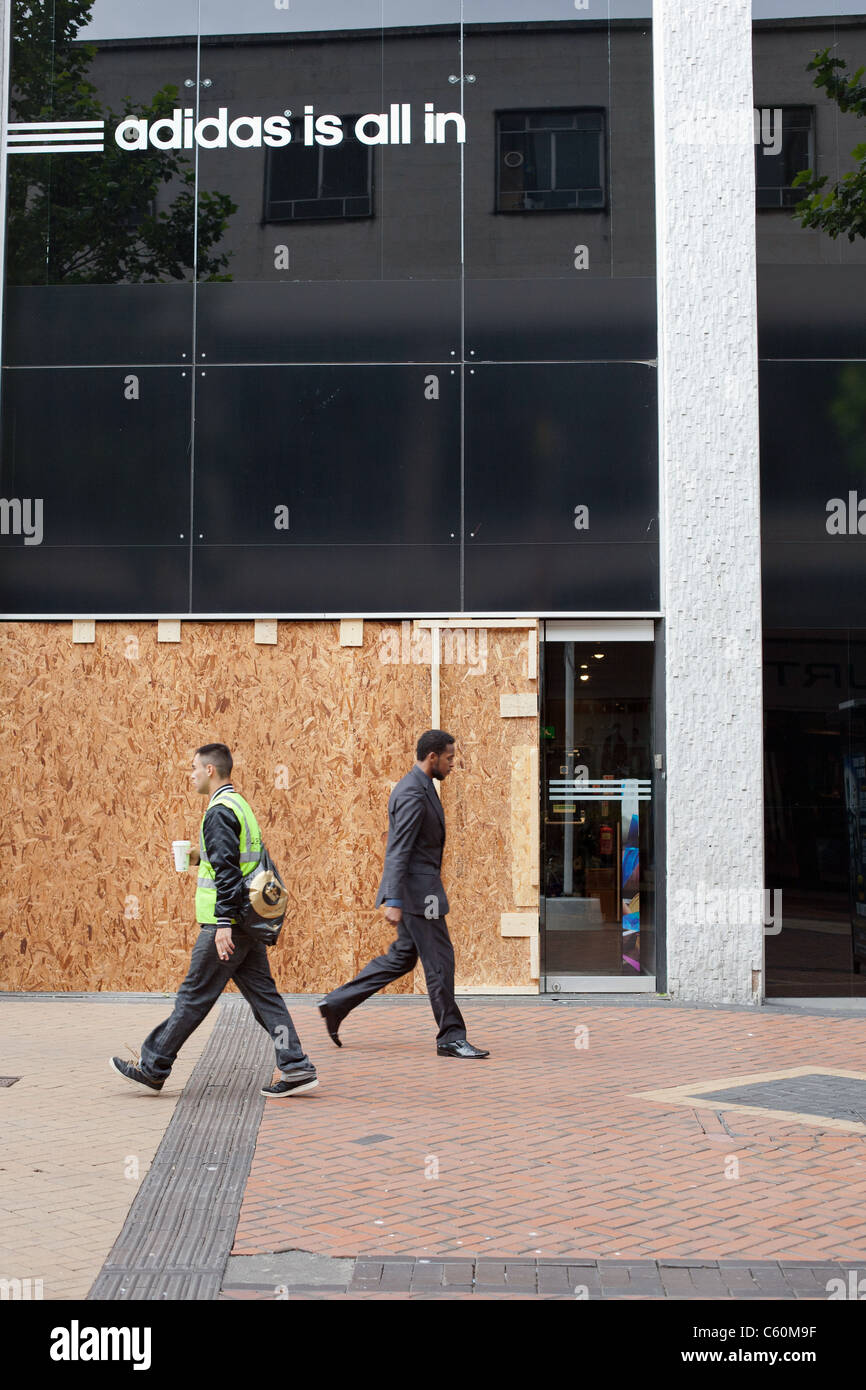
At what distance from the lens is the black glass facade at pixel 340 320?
10.9m

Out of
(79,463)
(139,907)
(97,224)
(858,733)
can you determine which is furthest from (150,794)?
(858,733)

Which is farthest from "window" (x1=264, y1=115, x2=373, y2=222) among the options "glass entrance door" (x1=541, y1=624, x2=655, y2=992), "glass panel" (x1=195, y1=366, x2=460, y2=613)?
"glass entrance door" (x1=541, y1=624, x2=655, y2=992)

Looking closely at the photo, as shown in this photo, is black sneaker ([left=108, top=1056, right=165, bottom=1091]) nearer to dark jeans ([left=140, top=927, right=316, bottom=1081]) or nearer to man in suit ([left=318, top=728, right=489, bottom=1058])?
dark jeans ([left=140, top=927, right=316, bottom=1081])

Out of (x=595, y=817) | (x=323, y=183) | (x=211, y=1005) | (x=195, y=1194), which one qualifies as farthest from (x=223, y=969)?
(x=323, y=183)

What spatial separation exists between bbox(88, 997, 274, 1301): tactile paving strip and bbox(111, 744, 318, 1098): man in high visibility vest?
249 millimetres

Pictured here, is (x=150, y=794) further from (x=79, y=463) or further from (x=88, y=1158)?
(x=88, y=1158)

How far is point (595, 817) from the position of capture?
1080 cm

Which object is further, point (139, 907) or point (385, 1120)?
point (139, 907)

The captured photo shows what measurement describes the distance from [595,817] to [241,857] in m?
4.18

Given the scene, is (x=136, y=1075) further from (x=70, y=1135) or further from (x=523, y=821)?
(x=523, y=821)

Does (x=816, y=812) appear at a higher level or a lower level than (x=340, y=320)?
lower

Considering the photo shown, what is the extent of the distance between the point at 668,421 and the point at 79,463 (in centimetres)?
465

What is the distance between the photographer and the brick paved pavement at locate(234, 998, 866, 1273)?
5070mm

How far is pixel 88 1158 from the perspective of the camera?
20.1 feet
